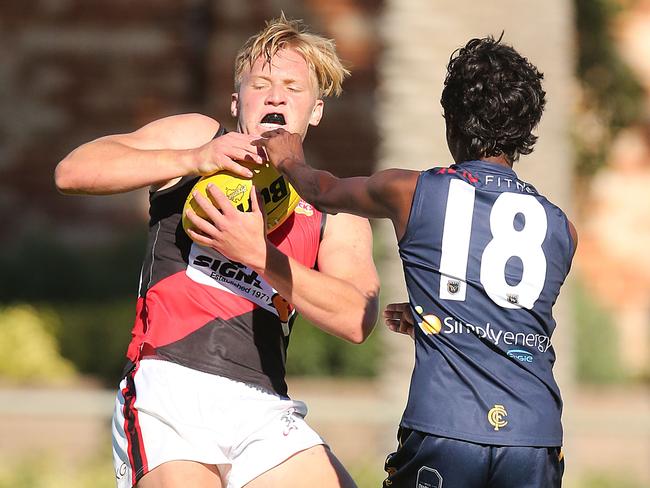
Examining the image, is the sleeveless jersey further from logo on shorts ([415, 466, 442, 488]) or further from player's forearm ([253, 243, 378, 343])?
logo on shorts ([415, 466, 442, 488])

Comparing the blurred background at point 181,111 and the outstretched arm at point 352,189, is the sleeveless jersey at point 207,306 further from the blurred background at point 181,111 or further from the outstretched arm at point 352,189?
the blurred background at point 181,111


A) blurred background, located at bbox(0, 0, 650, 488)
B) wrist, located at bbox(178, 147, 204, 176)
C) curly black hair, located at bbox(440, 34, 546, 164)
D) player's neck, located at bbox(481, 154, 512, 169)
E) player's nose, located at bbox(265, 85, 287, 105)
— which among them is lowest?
blurred background, located at bbox(0, 0, 650, 488)

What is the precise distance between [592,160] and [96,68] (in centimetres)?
693

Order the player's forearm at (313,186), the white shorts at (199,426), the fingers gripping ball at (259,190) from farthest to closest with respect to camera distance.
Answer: the white shorts at (199,426), the fingers gripping ball at (259,190), the player's forearm at (313,186)

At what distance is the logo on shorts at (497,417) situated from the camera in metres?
4.23

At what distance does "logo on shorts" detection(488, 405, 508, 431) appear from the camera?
423 cm

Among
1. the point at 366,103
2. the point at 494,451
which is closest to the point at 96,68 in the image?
the point at 366,103

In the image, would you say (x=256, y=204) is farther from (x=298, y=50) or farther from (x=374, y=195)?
(x=298, y=50)

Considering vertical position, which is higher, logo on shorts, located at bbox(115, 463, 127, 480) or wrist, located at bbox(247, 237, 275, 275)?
wrist, located at bbox(247, 237, 275, 275)

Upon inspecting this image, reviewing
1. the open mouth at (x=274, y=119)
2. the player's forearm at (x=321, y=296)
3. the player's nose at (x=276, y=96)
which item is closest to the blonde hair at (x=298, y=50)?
the player's nose at (x=276, y=96)

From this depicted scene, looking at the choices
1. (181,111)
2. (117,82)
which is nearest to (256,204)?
(181,111)

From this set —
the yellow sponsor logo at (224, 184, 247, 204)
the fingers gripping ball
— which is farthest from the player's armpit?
the yellow sponsor logo at (224, 184, 247, 204)

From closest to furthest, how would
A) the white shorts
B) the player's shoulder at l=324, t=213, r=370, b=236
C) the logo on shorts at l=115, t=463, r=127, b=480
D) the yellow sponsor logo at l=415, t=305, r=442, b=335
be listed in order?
the yellow sponsor logo at l=415, t=305, r=442, b=335 → the white shorts → the logo on shorts at l=115, t=463, r=127, b=480 → the player's shoulder at l=324, t=213, r=370, b=236

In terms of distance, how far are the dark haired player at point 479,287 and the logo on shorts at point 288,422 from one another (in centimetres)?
51
